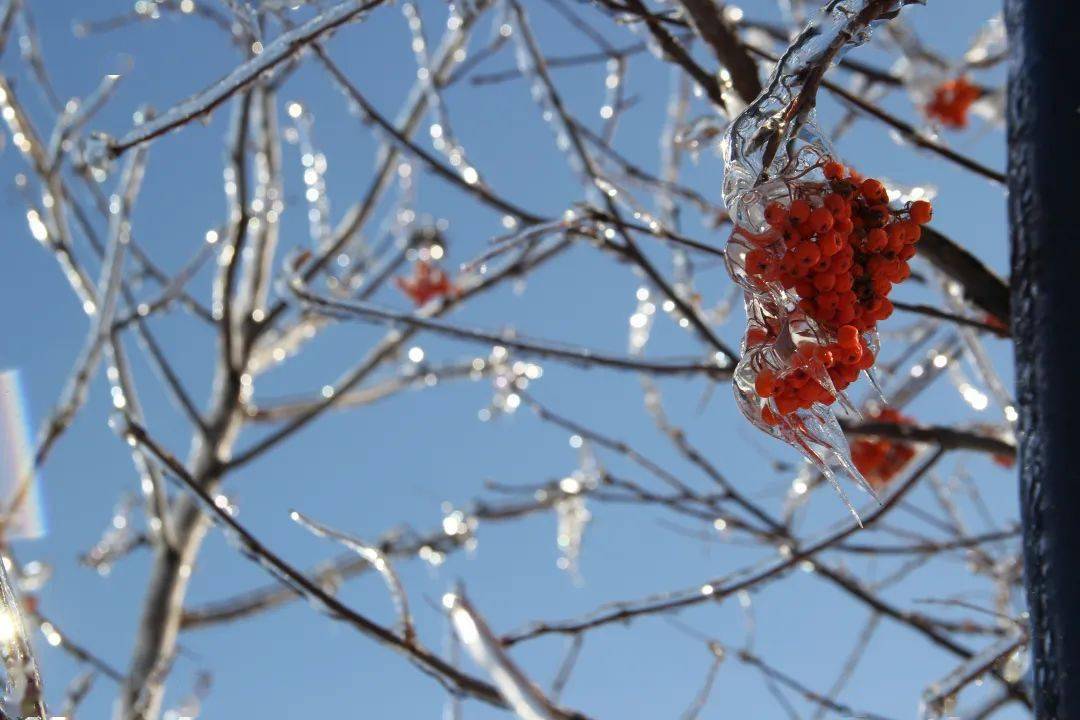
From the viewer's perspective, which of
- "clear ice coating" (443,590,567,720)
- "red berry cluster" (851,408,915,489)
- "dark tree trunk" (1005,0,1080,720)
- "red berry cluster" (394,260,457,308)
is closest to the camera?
"clear ice coating" (443,590,567,720)

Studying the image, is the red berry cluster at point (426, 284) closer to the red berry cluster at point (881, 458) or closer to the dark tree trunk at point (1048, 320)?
the red berry cluster at point (881, 458)

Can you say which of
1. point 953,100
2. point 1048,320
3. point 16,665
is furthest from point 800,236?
→ point 953,100

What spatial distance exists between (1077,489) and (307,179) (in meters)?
3.94

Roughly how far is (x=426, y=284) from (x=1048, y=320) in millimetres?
3672

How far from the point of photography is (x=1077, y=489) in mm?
1060

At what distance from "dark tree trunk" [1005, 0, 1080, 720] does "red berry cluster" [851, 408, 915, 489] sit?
193 cm

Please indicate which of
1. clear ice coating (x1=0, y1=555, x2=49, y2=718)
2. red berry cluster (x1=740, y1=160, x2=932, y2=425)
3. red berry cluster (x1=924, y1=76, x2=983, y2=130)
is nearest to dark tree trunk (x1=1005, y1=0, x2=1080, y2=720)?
red berry cluster (x1=740, y1=160, x2=932, y2=425)

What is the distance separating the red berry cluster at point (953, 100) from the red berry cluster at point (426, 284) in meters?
2.29

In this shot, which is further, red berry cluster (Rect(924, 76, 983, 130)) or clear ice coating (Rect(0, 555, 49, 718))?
red berry cluster (Rect(924, 76, 983, 130))

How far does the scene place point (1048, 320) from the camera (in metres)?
1.17

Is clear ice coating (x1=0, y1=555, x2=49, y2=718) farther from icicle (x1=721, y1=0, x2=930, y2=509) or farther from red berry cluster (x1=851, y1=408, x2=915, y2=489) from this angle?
red berry cluster (x1=851, y1=408, x2=915, y2=489)

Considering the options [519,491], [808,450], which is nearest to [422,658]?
[808,450]

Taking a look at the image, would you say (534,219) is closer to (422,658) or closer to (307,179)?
(422,658)

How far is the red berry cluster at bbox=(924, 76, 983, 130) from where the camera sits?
4.16 m
